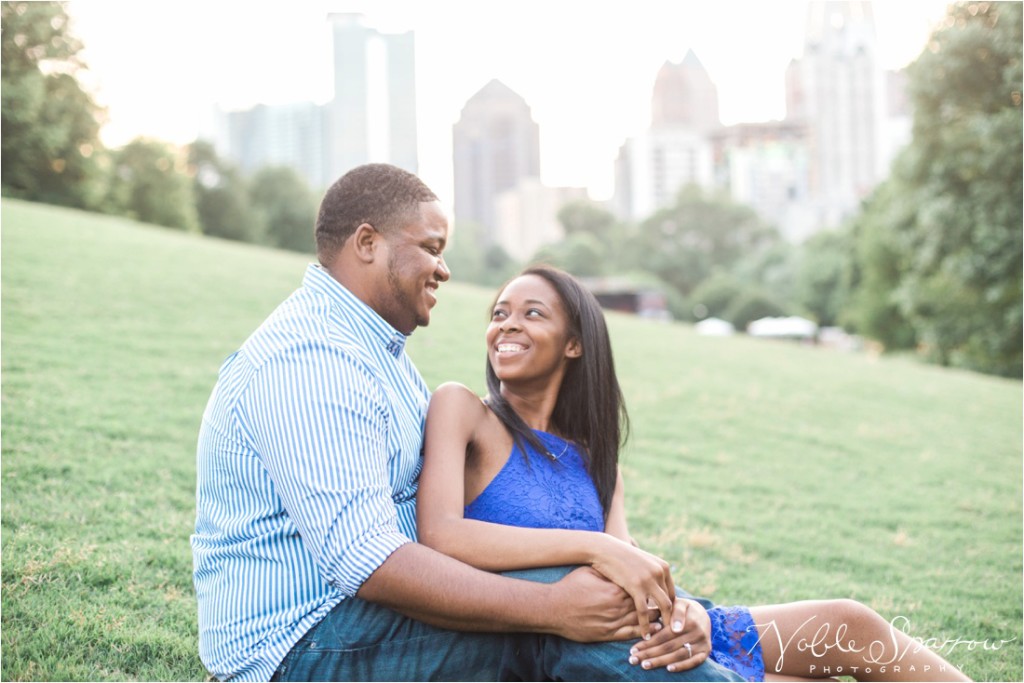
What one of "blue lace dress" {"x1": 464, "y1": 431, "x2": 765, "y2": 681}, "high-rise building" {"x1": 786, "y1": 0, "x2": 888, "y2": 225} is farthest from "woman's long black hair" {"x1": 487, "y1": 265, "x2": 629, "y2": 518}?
"high-rise building" {"x1": 786, "y1": 0, "x2": 888, "y2": 225}

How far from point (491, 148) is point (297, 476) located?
155 meters

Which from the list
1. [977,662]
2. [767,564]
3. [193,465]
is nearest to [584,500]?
[977,662]

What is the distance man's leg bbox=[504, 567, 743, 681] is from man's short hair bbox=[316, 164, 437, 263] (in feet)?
4.28

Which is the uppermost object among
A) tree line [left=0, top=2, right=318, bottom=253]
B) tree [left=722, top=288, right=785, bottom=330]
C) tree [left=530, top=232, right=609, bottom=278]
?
tree line [left=0, top=2, right=318, bottom=253]

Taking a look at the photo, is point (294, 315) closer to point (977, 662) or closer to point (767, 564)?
point (977, 662)

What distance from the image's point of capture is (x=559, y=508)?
3.41 metres

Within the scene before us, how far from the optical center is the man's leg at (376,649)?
290 cm

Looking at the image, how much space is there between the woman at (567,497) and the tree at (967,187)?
18.1 m

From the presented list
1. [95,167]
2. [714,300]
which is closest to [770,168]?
[714,300]

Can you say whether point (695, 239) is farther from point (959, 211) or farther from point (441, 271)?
point (441, 271)

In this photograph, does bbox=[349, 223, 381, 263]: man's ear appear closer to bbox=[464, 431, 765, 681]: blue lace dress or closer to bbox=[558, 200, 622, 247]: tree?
bbox=[464, 431, 765, 681]: blue lace dress

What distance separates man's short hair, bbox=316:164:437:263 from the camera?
3338mm

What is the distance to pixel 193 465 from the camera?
6.79 meters

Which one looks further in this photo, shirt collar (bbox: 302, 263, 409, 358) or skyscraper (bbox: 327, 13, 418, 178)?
skyscraper (bbox: 327, 13, 418, 178)
